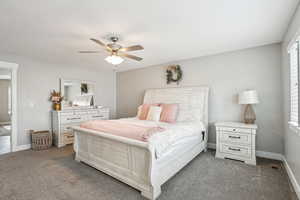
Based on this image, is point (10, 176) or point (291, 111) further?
point (10, 176)

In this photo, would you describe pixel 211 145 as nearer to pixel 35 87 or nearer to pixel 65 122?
pixel 65 122

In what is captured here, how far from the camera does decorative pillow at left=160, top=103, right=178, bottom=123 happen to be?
3512mm

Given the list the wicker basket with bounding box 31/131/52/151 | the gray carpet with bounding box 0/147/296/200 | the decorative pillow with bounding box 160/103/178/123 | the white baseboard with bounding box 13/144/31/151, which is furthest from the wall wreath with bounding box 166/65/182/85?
the white baseboard with bounding box 13/144/31/151

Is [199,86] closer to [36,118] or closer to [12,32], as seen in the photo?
[12,32]

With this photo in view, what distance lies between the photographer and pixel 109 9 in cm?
185

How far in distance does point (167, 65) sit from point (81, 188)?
12.0 feet

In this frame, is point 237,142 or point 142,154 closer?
point 142,154

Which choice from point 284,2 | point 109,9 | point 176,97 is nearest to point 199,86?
point 176,97

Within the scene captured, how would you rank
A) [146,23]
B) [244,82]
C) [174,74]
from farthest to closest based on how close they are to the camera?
[174,74]
[244,82]
[146,23]

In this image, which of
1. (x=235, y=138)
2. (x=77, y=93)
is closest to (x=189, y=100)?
(x=235, y=138)

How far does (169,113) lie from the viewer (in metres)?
3.57

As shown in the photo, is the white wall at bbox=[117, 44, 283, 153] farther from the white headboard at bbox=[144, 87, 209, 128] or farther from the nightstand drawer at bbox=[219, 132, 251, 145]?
the nightstand drawer at bbox=[219, 132, 251, 145]

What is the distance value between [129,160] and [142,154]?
286mm

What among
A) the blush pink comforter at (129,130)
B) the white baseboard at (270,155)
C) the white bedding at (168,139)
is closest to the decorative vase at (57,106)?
the blush pink comforter at (129,130)
